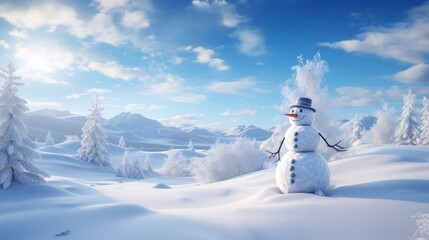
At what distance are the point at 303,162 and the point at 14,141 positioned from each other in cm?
897

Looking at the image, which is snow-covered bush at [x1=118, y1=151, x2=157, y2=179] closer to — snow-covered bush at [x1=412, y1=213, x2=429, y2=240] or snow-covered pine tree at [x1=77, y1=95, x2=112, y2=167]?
snow-covered pine tree at [x1=77, y1=95, x2=112, y2=167]

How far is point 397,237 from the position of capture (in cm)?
425

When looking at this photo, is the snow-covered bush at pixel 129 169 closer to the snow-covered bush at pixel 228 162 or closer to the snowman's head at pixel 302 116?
the snow-covered bush at pixel 228 162

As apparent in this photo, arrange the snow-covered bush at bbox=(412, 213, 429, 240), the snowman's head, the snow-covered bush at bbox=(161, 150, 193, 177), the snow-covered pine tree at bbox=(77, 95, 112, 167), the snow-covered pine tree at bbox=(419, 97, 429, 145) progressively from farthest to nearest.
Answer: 1. the snow-covered bush at bbox=(161, 150, 193, 177)
2. the snow-covered pine tree at bbox=(77, 95, 112, 167)
3. the snow-covered pine tree at bbox=(419, 97, 429, 145)
4. the snowman's head
5. the snow-covered bush at bbox=(412, 213, 429, 240)

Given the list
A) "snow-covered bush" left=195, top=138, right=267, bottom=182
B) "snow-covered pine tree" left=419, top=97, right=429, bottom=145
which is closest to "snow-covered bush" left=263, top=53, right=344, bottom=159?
"snow-covered bush" left=195, top=138, right=267, bottom=182

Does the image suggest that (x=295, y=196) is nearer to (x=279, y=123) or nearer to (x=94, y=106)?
(x=279, y=123)

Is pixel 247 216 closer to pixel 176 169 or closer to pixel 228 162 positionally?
pixel 228 162

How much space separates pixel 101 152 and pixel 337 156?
26777 mm

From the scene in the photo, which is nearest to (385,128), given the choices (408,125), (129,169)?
(408,125)

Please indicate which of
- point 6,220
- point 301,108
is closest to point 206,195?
point 301,108

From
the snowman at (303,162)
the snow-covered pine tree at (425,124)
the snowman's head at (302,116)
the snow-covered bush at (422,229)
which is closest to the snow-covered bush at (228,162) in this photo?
the snowman at (303,162)

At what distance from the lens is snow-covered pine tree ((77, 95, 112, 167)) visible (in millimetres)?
31766

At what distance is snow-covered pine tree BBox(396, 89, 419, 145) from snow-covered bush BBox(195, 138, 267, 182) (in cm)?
1780

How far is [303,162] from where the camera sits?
709cm
